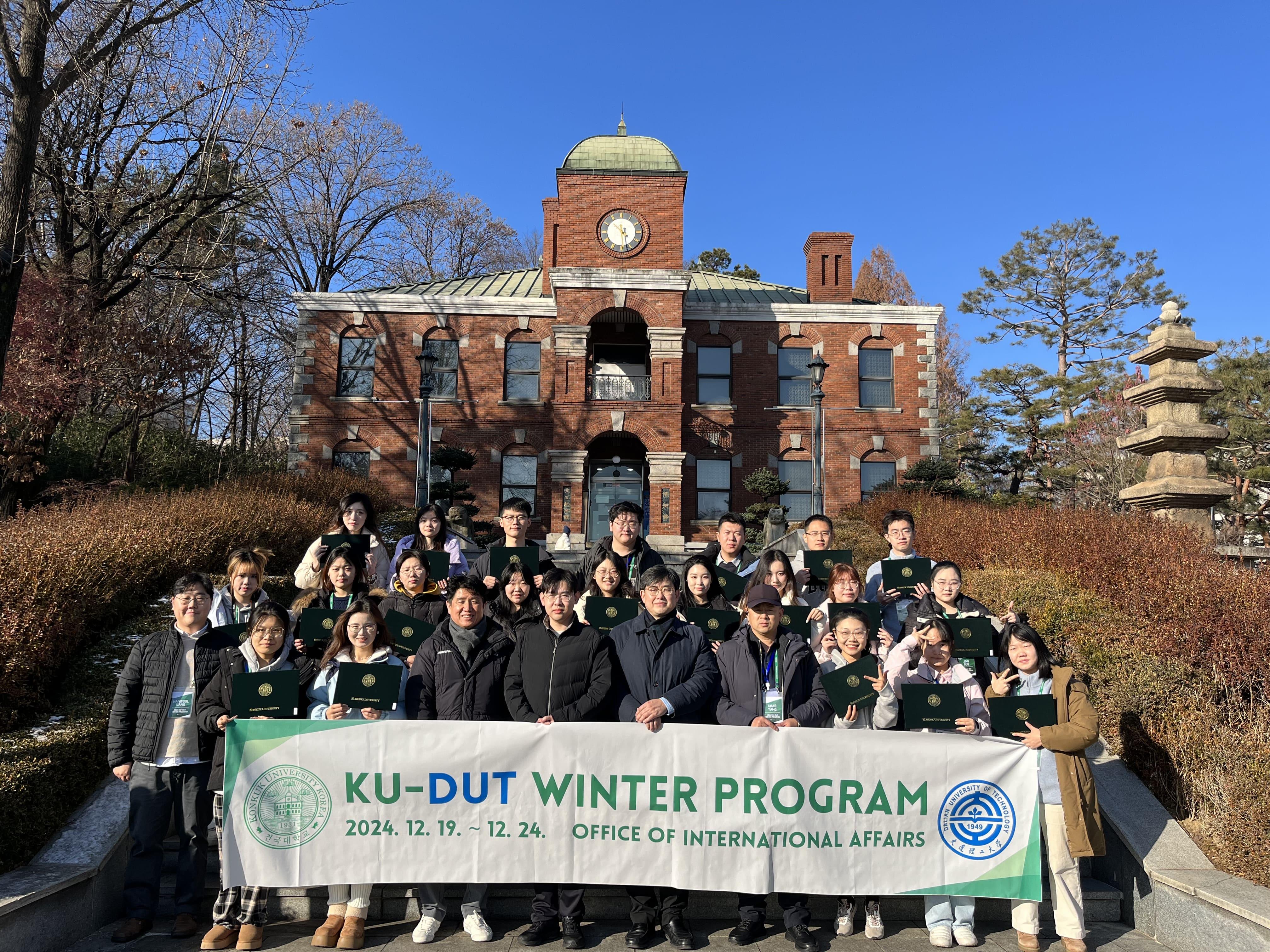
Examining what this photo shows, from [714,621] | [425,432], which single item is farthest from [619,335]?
[714,621]

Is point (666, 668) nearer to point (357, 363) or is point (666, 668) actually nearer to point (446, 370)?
point (446, 370)

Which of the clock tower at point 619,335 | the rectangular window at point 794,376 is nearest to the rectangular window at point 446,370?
the clock tower at point 619,335

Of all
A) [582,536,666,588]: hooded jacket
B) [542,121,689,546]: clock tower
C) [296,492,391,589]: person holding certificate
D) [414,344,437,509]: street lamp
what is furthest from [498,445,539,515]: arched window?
[582,536,666,588]: hooded jacket

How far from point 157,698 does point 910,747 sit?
469 centimetres

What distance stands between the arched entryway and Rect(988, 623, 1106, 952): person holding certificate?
20.4 meters

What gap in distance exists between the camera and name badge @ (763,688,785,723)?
5.43 metres

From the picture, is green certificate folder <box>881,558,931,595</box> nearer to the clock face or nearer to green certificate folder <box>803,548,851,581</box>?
green certificate folder <box>803,548,851,581</box>

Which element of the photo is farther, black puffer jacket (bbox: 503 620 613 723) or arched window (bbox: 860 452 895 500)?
arched window (bbox: 860 452 895 500)

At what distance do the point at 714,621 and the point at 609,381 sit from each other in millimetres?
20374

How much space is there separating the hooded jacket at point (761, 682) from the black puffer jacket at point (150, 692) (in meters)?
3.23

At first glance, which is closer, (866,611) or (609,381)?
(866,611)

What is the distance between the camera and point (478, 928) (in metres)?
5.16

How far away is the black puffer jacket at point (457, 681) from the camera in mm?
5465

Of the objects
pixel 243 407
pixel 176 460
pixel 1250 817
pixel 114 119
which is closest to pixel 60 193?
pixel 114 119
